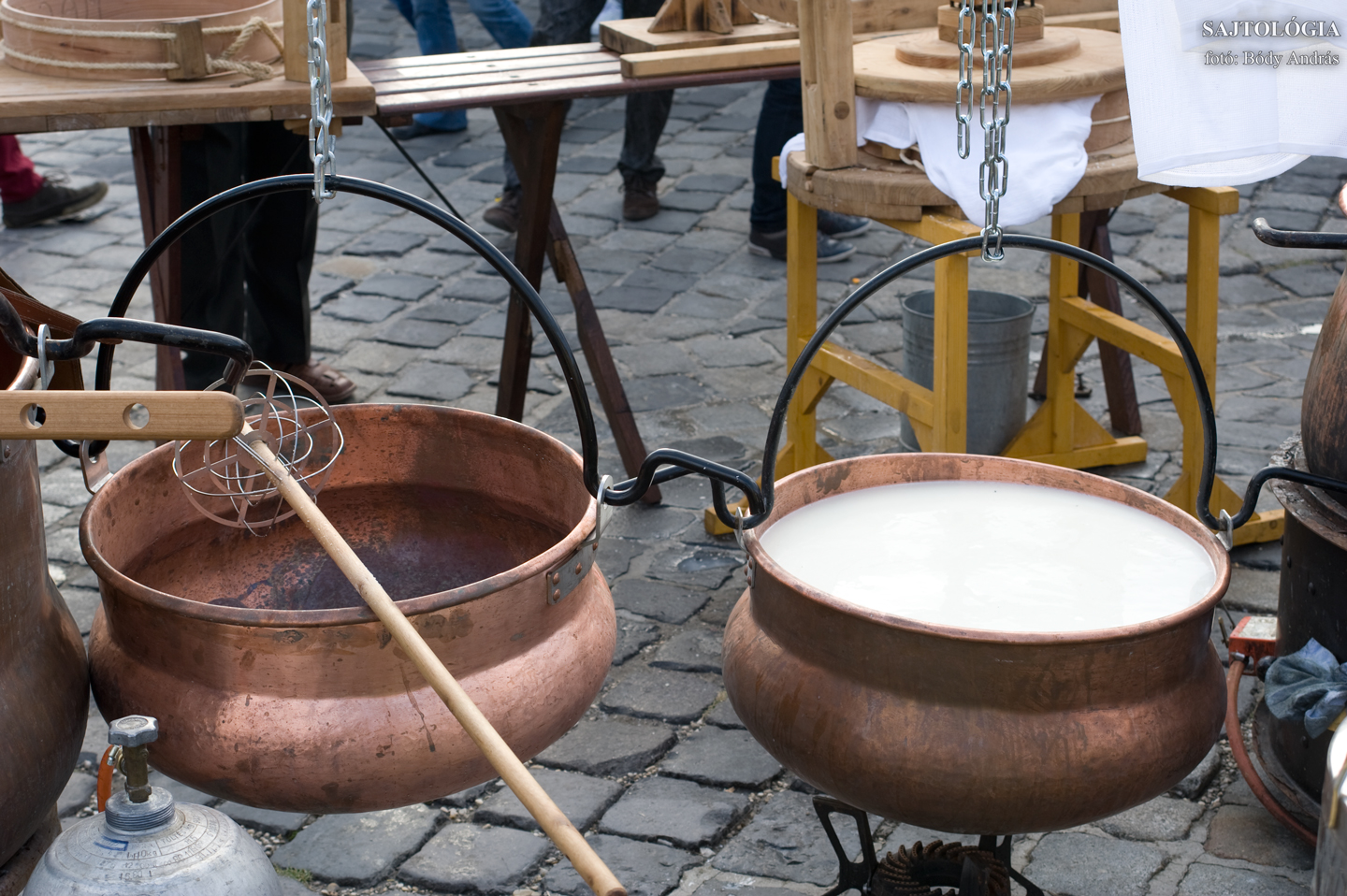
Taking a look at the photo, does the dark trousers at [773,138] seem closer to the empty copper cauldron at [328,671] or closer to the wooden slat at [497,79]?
the wooden slat at [497,79]

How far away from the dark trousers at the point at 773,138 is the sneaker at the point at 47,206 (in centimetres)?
301

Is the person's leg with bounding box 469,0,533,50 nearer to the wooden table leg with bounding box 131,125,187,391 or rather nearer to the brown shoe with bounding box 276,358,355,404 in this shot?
the brown shoe with bounding box 276,358,355,404

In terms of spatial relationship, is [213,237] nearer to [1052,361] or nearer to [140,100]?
[140,100]

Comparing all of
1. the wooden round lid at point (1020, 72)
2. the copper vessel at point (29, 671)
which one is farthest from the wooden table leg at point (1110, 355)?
the copper vessel at point (29, 671)

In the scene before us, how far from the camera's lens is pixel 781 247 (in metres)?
5.52

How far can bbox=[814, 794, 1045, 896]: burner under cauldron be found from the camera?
6.31ft

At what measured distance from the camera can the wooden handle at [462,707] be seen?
1213mm

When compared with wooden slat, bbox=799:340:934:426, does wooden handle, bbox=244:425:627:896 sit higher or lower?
higher

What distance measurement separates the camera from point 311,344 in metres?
4.83

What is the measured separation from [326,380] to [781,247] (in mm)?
2024

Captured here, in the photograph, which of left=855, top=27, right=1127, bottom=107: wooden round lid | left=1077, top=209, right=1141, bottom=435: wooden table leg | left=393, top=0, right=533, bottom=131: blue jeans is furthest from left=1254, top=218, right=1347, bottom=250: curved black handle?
left=393, top=0, right=533, bottom=131: blue jeans

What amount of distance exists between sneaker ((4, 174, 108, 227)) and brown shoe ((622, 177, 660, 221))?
95.4 inches

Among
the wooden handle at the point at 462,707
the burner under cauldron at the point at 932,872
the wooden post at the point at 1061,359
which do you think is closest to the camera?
the wooden handle at the point at 462,707

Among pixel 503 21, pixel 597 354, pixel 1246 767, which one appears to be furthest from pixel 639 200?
pixel 1246 767
